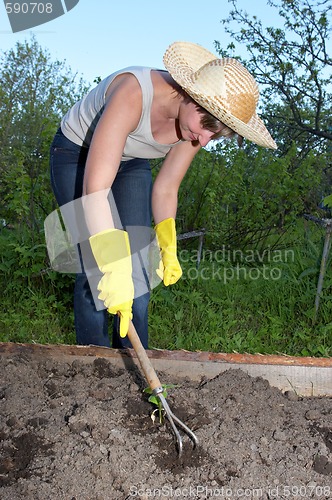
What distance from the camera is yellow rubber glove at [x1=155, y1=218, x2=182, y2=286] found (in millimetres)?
2404

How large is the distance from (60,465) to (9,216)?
323 centimetres

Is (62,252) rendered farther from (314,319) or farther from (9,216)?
(314,319)

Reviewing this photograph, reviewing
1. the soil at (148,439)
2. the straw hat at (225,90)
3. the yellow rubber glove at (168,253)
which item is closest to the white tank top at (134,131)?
the straw hat at (225,90)

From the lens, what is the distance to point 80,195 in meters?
2.46

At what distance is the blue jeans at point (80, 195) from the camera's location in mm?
2420

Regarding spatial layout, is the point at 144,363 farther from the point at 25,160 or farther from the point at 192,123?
the point at 25,160

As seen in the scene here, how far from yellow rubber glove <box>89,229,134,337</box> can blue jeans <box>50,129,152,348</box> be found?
0.61 metres

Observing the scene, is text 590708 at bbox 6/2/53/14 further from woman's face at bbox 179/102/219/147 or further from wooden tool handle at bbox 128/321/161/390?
wooden tool handle at bbox 128/321/161/390

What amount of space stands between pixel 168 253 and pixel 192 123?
2.20ft

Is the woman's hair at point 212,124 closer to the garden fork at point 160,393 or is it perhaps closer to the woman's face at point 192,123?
the woman's face at point 192,123

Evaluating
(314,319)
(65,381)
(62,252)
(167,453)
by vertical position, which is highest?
(62,252)

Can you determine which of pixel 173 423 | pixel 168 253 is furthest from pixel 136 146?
pixel 173 423

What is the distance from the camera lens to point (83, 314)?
2.51 m

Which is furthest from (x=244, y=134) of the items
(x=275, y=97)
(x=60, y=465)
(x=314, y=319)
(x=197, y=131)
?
(x=275, y=97)
